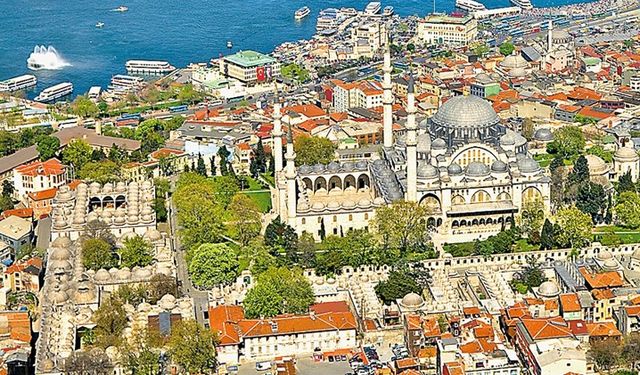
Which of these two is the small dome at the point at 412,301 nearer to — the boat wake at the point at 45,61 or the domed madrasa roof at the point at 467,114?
the domed madrasa roof at the point at 467,114

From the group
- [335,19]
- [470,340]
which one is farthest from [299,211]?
[335,19]

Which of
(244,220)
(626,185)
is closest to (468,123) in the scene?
(626,185)

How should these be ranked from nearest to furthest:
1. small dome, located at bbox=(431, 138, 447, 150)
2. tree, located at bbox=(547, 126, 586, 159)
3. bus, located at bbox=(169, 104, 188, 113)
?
small dome, located at bbox=(431, 138, 447, 150) < tree, located at bbox=(547, 126, 586, 159) < bus, located at bbox=(169, 104, 188, 113)

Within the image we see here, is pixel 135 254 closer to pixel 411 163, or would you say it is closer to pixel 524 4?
pixel 411 163

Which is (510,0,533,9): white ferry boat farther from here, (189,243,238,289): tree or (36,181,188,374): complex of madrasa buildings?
(189,243,238,289): tree

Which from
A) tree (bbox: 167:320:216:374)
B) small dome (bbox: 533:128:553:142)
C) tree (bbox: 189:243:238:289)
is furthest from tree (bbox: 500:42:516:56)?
tree (bbox: 167:320:216:374)
